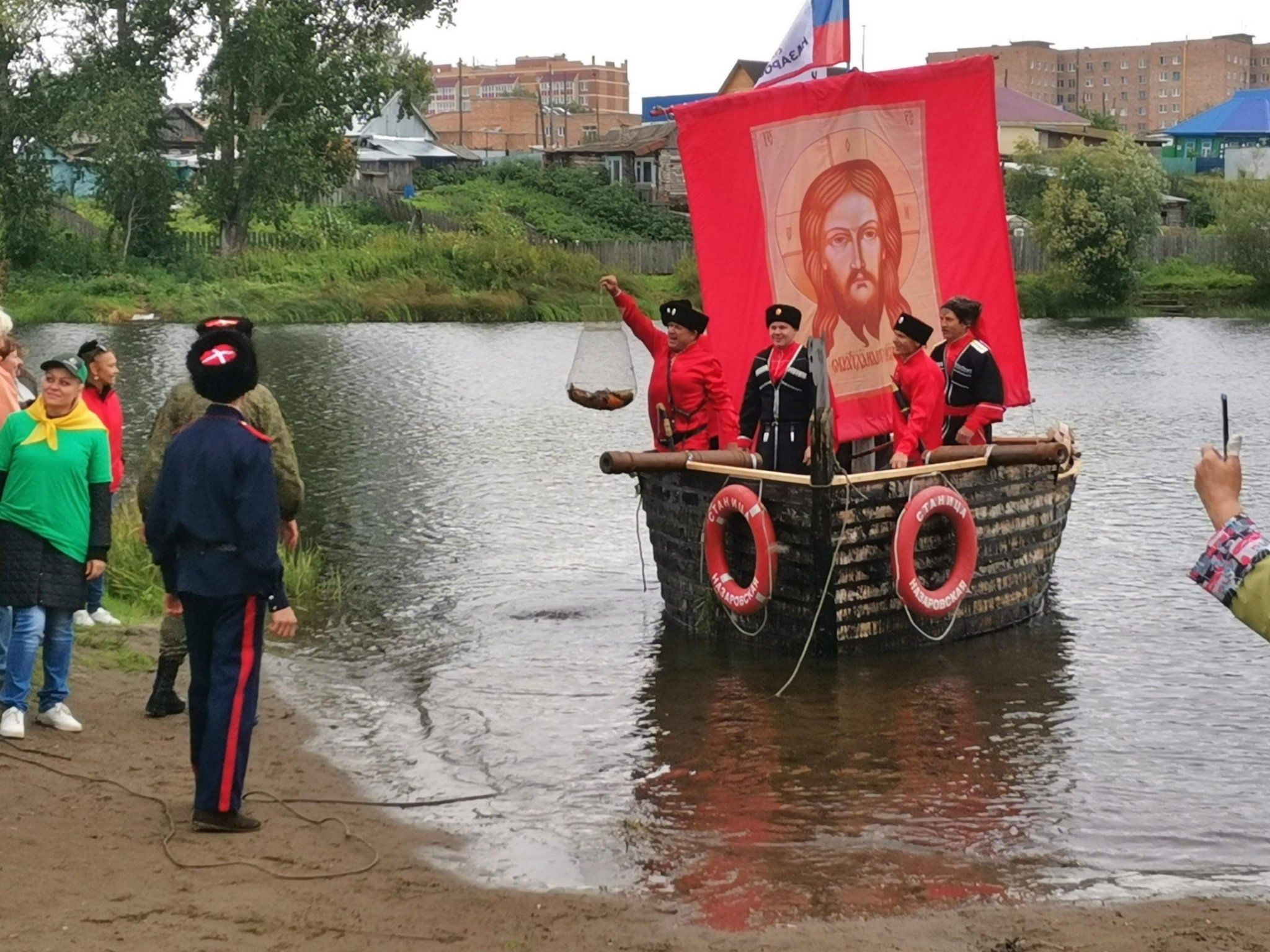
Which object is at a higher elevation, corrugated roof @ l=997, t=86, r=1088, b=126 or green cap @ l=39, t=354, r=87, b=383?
corrugated roof @ l=997, t=86, r=1088, b=126

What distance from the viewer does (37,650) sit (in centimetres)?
779

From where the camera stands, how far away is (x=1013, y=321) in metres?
12.9

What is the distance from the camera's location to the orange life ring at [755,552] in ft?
34.5

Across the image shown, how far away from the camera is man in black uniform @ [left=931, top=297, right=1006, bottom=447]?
11383 mm

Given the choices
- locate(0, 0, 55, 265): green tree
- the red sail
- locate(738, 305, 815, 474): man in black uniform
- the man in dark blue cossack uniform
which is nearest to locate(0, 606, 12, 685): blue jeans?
the man in dark blue cossack uniform

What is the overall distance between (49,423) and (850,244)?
6.37 metres

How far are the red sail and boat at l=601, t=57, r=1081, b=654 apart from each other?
14 mm

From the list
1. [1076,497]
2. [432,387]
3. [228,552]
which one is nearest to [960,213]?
[1076,497]

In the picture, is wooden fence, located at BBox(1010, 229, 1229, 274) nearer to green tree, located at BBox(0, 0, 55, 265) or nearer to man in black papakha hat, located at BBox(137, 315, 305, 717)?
green tree, located at BBox(0, 0, 55, 265)

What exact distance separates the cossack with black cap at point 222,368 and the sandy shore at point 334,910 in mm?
1649

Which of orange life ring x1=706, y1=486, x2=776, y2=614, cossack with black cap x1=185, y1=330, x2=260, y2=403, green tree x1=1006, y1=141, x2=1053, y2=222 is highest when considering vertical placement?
green tree x1=1006, y1=141, x2=1053, y2=222

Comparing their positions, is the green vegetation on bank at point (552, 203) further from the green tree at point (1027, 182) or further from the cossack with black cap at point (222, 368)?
the cossack with black cap at point (222, 368)

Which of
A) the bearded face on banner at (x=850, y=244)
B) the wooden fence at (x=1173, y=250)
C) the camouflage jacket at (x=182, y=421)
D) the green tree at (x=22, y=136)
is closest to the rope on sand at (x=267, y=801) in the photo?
the camouflage jacket at (x=182, y=421)

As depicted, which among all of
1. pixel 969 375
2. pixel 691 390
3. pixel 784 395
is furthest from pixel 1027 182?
pixel 784 395
